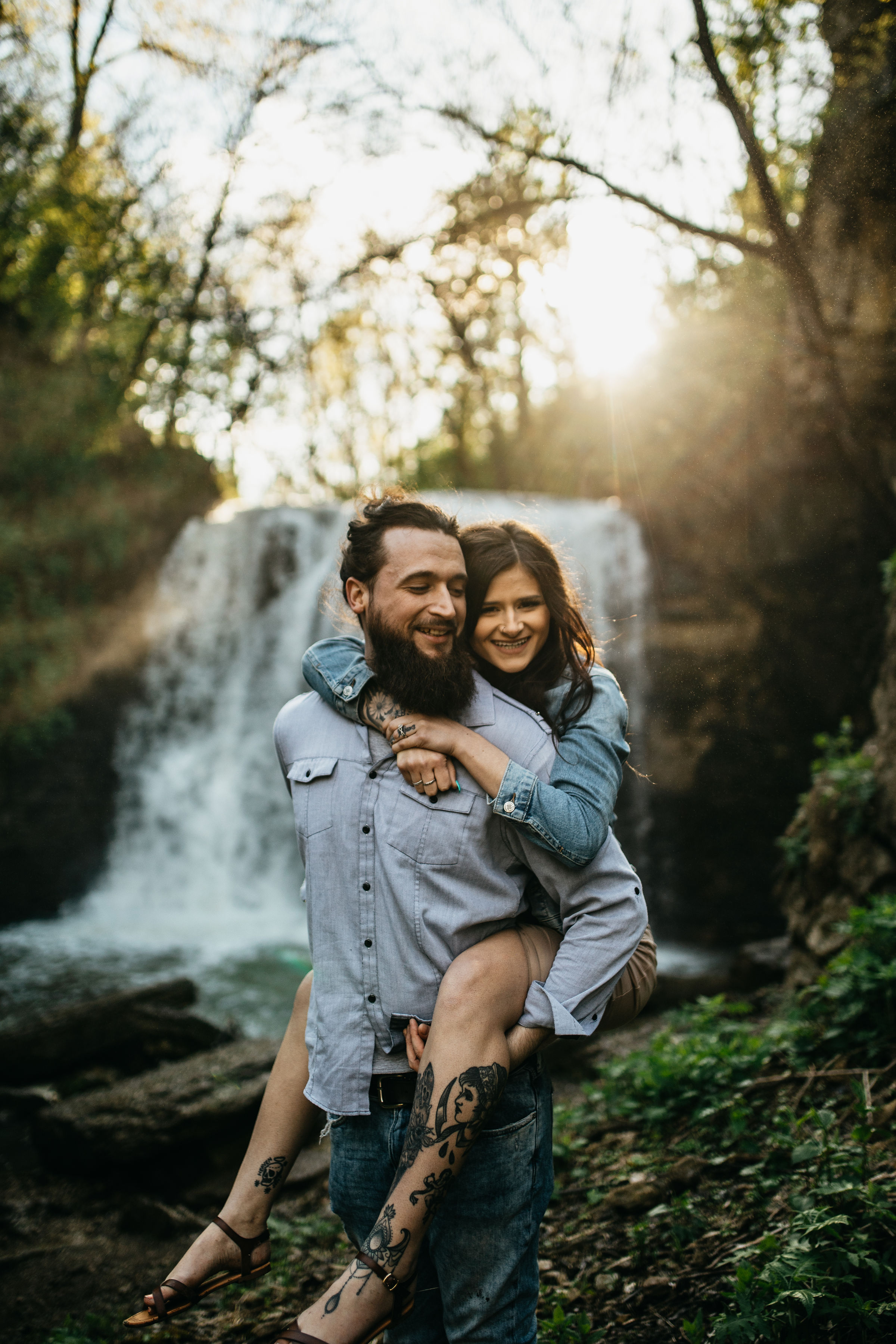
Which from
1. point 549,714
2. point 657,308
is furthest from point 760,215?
point 549,714

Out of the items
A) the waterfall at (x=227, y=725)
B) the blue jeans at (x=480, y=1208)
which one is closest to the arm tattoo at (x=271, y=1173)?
the blue jeans at (x=480, y=1208)

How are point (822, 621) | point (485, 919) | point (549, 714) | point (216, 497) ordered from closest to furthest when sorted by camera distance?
point (485, 919)
point (549, 714)
point (822, 621)
point (216, 497)

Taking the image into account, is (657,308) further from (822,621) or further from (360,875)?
(822,621)

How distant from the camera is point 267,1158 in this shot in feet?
6.64

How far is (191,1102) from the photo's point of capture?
504 centimetres

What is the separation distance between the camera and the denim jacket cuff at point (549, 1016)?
183 cm

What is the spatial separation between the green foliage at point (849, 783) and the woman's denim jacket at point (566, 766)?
392 cm

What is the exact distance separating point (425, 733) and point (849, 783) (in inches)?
181

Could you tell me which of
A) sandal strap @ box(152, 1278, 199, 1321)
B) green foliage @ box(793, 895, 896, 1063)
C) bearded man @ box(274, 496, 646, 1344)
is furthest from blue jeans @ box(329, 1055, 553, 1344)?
green foliage @ box(793, 895, 896, 1063)

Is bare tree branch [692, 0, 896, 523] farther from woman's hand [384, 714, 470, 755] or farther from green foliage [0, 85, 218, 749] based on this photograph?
green foliage [0, 85, 218, 749]

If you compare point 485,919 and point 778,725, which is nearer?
point 485,919

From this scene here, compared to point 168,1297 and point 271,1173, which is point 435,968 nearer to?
point 271,1173

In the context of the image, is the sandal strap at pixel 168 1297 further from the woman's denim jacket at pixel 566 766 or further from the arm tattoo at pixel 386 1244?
the woman's denim jacket at pixel 566 766

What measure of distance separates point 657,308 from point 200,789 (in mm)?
8897
